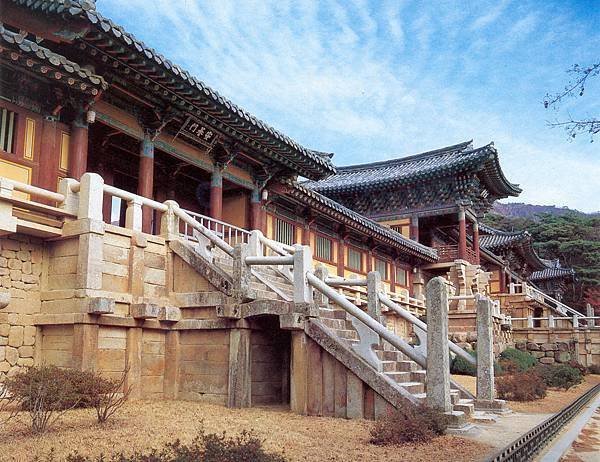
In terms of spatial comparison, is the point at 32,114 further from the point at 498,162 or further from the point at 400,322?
the point at 498,162

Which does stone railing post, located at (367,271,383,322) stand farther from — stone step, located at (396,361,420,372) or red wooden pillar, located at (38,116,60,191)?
red wooden pillar, located at (38,116,60,191)

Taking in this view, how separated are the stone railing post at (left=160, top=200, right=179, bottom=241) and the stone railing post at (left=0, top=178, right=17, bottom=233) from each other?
125 inches

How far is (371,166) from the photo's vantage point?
39438 mm

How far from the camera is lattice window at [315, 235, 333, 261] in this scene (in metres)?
23.3

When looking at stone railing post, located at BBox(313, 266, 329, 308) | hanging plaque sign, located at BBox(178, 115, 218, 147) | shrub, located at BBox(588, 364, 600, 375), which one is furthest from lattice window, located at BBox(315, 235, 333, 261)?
shrub, located at BBox(588, 364, 600, 375)

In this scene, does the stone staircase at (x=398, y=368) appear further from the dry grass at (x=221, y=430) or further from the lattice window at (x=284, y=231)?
the lattice window at (x=284, y=231)

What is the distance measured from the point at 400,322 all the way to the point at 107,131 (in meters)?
14.5

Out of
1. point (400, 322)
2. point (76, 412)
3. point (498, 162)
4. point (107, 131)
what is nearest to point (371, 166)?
point (498, 162)

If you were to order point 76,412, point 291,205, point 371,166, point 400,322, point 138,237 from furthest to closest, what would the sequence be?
point 371,166, point 400,322, point 291,205, point 138,237, point 76,412

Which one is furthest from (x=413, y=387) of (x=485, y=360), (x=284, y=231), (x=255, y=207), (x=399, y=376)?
(x=284, y=231)

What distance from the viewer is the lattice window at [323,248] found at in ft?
76.4

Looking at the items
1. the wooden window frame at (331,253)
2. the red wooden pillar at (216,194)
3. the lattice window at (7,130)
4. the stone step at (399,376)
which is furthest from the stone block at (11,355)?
the wooden window frame at (331,253)

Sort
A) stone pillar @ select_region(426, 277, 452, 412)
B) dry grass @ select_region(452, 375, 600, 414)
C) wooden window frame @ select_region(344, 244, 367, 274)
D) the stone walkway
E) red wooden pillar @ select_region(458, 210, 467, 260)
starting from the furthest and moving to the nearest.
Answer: red wooden pillar @ select_region(458, 210, 467, 260) → wooden window frame @ select_region(344, 244, 367, 274) → dry grass @ select_region(452, 375, 600, 414) → stone pillar @ select_region(426, 277, 452, 412) → the stone walkway

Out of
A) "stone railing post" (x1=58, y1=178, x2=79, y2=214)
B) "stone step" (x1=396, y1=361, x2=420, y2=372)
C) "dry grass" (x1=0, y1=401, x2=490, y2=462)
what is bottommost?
"dry grass" (x1=0, y1=401, x2=490, y2=462)
